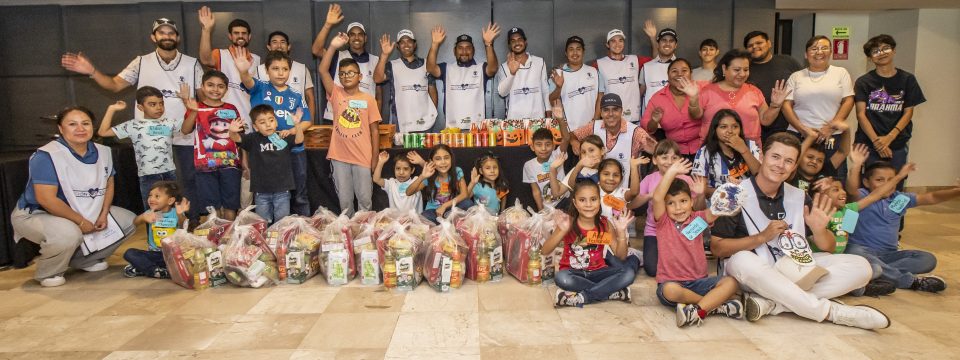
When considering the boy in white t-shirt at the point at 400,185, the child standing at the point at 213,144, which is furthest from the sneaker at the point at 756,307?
the child standing at the point at 213,144

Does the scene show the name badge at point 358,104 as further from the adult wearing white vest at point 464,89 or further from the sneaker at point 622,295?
the sneaker at point 622,295

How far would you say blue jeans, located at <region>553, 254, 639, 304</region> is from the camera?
3.57 meters

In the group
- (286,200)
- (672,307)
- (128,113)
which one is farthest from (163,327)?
(128,113)

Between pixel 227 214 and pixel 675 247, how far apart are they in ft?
12.3

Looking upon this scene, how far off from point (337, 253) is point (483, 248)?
0.98 meters

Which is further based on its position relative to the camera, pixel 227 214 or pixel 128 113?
pixel 128 113

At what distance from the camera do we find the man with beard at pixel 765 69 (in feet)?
17.5

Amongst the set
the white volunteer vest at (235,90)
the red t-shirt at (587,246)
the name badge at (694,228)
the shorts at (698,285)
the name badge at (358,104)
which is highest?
the white volunteer vest at (235,90)

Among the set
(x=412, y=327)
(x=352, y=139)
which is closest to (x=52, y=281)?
(x=352, y=139)

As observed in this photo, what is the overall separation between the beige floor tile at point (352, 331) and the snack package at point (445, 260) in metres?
0.47

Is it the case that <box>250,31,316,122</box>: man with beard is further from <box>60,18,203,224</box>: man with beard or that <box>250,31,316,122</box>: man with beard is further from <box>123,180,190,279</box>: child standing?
<box>123,180,190,279</box>: child standing

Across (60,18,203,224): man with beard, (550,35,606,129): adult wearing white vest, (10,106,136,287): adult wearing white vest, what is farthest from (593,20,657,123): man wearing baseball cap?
(10,106,136,287): adult wearing white vest

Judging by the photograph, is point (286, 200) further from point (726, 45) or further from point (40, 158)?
point (726, 45)

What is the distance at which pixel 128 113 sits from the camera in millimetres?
7938
